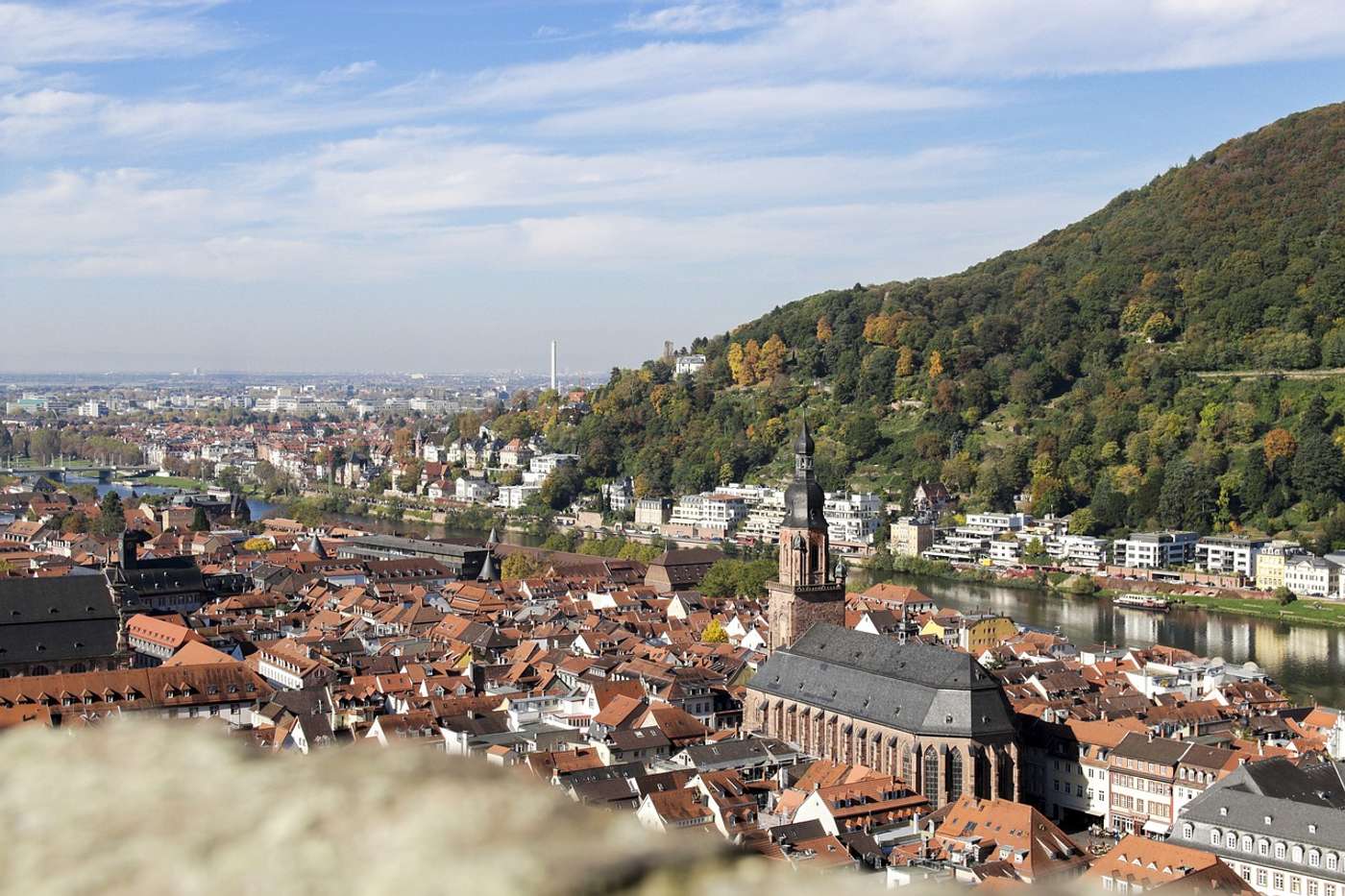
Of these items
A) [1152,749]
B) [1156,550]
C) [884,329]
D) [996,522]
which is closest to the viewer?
[1152,749]

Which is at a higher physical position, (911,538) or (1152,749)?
(1152,749)

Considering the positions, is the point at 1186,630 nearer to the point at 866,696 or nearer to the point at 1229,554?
the point at 1229,554

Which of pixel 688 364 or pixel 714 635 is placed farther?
pixel 688 364

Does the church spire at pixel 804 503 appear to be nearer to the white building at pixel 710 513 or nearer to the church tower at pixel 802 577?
the church tower at pixel 802 577

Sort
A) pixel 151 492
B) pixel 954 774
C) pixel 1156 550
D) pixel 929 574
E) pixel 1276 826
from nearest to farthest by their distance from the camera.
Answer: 1. pixel 1276 826
2. pixel 954 774
3. pixel 1156 550
4. pixel 929 574
5. pixel 151 492

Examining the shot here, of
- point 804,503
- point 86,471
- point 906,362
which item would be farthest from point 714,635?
point 86,471

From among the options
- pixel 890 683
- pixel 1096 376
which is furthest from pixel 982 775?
pixel 1096 376

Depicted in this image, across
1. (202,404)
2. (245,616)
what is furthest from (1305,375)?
(202,404)

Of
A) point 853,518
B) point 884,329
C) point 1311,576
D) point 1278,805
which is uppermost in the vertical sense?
point 884,329
